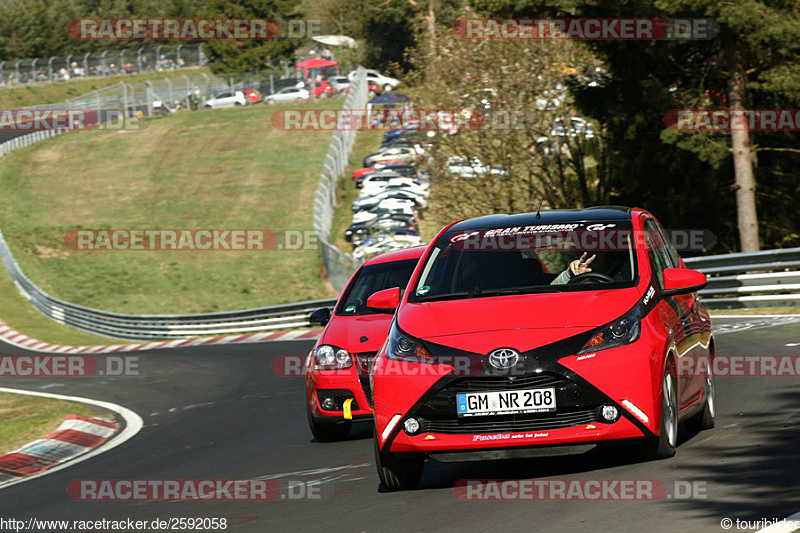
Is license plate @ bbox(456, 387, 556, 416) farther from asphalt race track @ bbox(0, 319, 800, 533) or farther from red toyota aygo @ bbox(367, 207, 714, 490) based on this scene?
asphalt race track @ bbox(0, 319, 800, 533)

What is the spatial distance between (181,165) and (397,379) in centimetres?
6487

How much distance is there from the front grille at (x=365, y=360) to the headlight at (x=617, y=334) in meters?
3.54

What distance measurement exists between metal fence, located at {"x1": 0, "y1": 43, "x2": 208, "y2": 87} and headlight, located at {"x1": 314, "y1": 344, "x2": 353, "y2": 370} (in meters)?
88.2

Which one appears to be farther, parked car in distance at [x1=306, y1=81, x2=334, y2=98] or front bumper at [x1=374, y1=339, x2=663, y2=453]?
parked car in distance at [x1=306, y1=81, x2=334, y2=98]

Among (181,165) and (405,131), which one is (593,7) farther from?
(181,165)

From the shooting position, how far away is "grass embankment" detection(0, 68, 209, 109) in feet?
319

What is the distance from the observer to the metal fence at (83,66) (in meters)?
95.9

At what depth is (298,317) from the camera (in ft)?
97.8

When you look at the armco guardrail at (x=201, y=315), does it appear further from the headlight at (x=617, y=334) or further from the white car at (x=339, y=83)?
the white car at (x=339, y=83)

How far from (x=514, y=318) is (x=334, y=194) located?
46822 millimetres

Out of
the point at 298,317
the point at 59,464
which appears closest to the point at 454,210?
the point at 298,317

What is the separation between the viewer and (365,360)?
407 inches

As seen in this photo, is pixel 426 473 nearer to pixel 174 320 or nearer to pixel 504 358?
pixel 504 358
